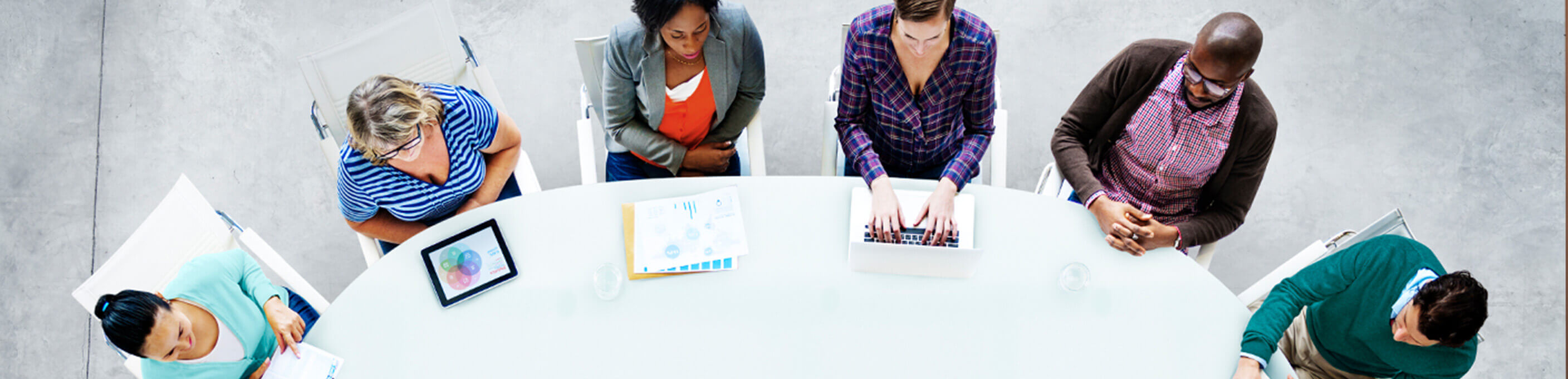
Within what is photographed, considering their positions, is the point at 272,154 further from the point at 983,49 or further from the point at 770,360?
the point at 983,49

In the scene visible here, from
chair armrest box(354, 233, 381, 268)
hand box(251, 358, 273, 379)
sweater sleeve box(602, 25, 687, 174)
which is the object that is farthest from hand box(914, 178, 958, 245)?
hand box(251, 358, 273, 379)

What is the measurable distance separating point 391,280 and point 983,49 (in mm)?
1552

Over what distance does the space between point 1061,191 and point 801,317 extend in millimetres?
965

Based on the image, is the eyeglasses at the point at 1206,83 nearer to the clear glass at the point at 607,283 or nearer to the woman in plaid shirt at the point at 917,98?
the woman in plaid shirt at the point at 917,98

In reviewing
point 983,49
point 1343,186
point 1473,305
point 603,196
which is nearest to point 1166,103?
point 983,49

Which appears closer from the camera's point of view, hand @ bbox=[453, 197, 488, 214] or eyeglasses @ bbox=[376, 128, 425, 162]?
eyeglasses @ bbox=[376, 128, 425, 162]

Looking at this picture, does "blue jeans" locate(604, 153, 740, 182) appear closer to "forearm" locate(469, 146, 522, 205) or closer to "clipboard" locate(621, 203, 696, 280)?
"forearm" locate(469, 146, 522, 205)

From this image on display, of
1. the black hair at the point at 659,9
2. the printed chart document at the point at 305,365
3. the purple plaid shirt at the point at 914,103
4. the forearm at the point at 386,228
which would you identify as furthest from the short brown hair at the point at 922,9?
the printed chart document at the point at 305,365

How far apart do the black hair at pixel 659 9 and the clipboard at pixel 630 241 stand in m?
0.47

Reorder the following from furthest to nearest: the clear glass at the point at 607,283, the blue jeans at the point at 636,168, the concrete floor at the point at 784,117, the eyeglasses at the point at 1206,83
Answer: the concrete floor at the point at 784,117 < the blue jeans at the point at 636,168 < the clear glass at the point at 607,283 < the eyeglasses at the point at 1206,83

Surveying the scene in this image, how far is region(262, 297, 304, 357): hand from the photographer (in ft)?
5.97

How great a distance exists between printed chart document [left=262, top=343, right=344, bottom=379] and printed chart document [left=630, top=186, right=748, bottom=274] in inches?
28.7

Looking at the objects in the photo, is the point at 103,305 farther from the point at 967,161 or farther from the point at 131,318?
the point at 967,161

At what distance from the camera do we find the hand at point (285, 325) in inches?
71.6
